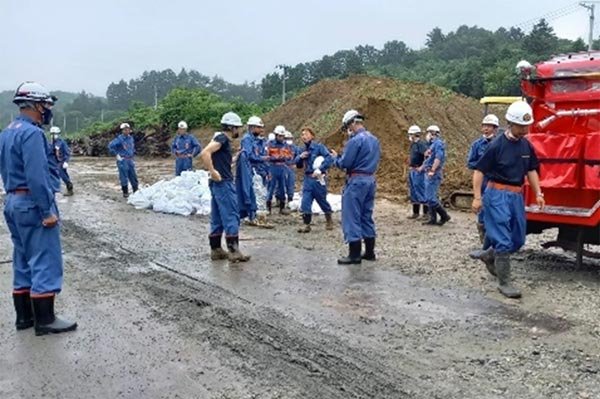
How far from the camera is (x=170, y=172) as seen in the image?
2608 centimetres

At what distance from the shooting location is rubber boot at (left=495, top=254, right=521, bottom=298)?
723 cm

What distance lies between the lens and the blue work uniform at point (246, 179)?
1154 centimetres

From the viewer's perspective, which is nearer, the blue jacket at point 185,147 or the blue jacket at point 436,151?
the blue jacket at point 436,151

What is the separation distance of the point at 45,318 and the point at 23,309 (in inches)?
13.2

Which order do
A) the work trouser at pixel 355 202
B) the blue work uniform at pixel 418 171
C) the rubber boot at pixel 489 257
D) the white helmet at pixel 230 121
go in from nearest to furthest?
the rubber boot at pixel 489 257
the work trouser at pixel 355 202
the white helmet at pixel 230 121
the blue work uniform at pixel 418 171

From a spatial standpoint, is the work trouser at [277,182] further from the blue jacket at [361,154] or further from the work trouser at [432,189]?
the blue jacket at [361,154]

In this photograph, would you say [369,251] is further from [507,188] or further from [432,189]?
[432,189]

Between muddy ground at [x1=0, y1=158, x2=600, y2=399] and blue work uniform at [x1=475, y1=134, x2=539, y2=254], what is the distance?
2.24 feet

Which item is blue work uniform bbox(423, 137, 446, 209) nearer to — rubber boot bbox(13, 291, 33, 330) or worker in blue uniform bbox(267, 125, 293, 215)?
worker in blue uniform bbox(267, 125, 293, 215)

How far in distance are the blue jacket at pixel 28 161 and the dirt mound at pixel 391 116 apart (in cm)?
1184

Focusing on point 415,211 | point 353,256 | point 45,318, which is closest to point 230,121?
point 353,256

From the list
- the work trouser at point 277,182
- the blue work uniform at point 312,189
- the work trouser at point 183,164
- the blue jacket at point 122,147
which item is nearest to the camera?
the blue work uniform at point 312,189

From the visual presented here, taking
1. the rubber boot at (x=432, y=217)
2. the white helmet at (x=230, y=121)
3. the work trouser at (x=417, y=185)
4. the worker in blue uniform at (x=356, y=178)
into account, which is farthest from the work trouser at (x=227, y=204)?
the work trouser at (x=417, y=185)

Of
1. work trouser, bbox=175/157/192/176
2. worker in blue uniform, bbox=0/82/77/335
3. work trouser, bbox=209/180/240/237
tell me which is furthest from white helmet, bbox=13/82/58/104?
work trouser, bbox=175/157/192/176
